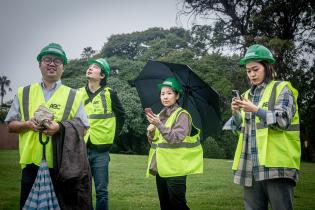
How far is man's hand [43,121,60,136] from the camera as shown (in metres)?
3.72

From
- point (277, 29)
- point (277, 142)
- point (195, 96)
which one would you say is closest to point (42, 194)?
point (277, 142)

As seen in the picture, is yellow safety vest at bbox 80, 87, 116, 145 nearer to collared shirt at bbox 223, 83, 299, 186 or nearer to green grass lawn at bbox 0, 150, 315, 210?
collared shirt at bbox 223, 83, 299, 186

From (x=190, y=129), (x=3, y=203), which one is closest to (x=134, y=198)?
(x=3, y=203)

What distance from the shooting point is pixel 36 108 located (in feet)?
13.0

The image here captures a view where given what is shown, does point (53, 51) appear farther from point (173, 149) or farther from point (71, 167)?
point (173, 149)

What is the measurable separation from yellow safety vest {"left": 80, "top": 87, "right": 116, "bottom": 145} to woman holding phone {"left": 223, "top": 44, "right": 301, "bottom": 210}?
2.33 m

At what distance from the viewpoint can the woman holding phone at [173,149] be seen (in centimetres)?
481

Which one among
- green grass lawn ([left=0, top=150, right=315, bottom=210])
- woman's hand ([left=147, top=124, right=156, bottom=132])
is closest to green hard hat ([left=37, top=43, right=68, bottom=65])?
woman's hand ([left=147, top=124, right=156, bottom=132])

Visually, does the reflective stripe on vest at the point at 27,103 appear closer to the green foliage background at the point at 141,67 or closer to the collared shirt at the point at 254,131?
the collared shirt at the point at 254,131

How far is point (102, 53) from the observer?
44.6 metres

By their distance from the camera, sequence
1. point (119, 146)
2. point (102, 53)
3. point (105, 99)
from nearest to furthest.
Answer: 1. point (105, 99)
2. point (119, 146)
3. point (102, 53)

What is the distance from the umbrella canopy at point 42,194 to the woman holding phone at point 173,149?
1597 millimetres

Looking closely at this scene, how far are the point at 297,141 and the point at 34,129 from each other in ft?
9.26

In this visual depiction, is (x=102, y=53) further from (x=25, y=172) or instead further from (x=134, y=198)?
(x=25, y=172)
